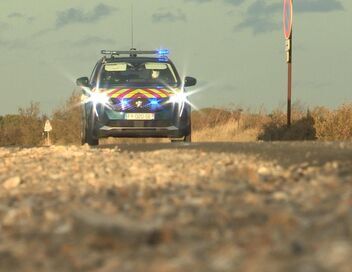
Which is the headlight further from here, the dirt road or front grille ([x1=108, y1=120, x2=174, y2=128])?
the dirt road

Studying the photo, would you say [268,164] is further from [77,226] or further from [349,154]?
[77,226]

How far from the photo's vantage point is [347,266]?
3154mm

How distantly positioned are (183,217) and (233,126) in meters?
19.1

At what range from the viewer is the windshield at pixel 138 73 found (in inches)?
571

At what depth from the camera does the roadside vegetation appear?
18078 mm

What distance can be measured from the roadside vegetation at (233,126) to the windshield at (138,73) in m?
4.77

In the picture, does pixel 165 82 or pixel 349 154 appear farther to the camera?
pixel 165 82

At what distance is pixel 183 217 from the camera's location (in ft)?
14.6

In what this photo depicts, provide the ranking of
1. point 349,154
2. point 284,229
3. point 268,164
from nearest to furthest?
point 284,229 < point 268,164 < point 349,154

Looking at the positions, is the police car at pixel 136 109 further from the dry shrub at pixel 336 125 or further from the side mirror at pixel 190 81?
the dry shrub at pixel 336 125

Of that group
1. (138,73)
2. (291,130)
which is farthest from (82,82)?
(291,130)

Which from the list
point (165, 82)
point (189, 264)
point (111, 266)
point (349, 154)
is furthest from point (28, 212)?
point (165, 82)

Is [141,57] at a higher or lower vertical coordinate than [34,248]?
higher

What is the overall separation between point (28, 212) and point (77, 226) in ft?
3.19
